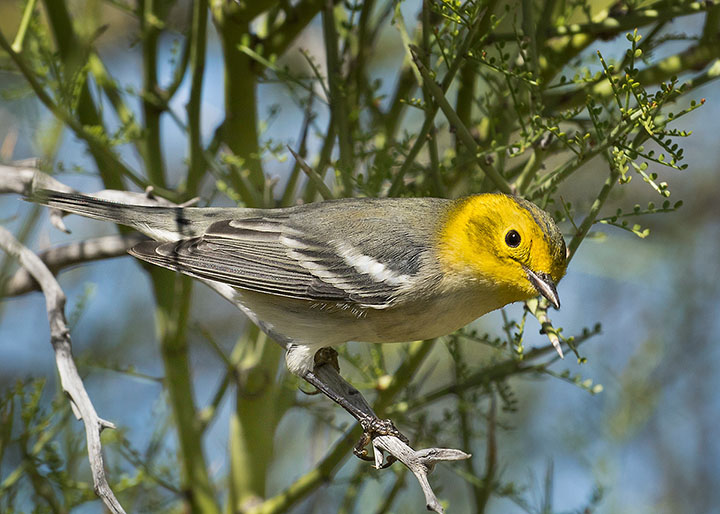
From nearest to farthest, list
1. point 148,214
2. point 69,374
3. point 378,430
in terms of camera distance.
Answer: point 69,374 → point 378,430 → point 148,214

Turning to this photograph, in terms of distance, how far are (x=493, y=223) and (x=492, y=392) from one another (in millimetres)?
471

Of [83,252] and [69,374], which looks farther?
[83,252]

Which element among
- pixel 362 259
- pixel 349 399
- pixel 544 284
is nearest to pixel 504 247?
pixel 544 284

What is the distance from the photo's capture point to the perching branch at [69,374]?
1536mm

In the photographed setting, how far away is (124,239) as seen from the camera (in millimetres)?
2426

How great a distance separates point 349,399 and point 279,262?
0.47 meters

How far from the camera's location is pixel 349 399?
2168 mm

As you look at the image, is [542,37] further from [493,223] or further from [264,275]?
[264,275]

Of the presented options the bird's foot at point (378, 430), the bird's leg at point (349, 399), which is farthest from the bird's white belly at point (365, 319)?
the bird's foot at point (378, 430)

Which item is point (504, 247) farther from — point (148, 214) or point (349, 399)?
point (148, 214)

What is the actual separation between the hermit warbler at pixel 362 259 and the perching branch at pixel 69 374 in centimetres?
23

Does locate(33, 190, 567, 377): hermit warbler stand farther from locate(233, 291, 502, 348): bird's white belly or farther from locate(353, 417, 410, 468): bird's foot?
locate(353, 417, 410, 468): bird's foot

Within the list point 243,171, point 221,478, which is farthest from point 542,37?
point 221,478

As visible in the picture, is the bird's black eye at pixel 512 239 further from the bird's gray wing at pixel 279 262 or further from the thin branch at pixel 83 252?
the thin branch at pixel 83 252
